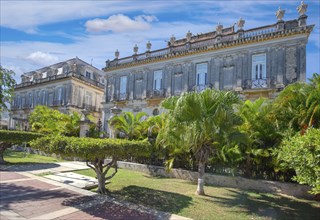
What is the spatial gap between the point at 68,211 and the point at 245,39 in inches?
659

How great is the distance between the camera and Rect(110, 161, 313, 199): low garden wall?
9.08 metres

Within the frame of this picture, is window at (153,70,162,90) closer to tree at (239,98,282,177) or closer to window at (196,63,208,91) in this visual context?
window at (196,63,208,91)

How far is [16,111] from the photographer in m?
38.6

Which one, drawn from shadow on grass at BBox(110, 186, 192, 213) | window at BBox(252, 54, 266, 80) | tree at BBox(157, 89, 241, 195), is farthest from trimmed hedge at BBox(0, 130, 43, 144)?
window at BBox(252, 54, 266, 80)

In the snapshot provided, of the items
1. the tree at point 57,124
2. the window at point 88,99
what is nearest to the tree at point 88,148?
the tree at point 57,124

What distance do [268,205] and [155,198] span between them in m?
3.57

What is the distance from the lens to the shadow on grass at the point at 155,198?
732 cm

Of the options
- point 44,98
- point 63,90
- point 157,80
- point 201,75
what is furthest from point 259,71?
point 44,98

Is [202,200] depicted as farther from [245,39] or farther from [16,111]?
[16,111]

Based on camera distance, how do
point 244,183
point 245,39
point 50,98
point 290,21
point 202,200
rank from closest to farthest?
point 202,200, point 244,183, point 290,21, point 245,39, point 50,98

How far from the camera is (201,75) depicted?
68.8ft

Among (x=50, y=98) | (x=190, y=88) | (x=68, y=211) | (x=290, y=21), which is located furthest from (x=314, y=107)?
(x=50, y=98)

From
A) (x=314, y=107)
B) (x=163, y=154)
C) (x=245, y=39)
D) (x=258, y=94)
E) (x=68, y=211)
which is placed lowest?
(x=68, y=211)

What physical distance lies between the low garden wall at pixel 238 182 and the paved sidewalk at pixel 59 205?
4.69m
